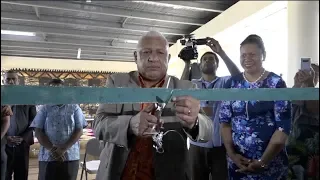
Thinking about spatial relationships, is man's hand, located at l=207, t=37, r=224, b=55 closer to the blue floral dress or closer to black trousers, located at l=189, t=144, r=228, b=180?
the blue floral dress

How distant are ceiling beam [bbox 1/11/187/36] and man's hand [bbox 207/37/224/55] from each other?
0.31ft

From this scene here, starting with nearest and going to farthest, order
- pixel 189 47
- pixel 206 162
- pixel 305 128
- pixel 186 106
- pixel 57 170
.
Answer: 1. pixel 186 106
2. pixel 305 128
3. pixel 189 47
4. pixel 206 162
5. pixel 57 170

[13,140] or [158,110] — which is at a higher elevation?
[158,110]

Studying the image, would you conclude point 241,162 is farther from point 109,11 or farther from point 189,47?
point 109,11

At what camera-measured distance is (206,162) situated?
1341 mm

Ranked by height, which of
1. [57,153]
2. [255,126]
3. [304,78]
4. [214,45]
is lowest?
[57,153]

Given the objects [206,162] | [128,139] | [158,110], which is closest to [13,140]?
[128,139]

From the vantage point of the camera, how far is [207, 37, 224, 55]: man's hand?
779 mm

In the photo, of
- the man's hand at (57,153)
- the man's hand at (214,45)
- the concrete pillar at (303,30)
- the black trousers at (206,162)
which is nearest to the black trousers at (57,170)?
the man's hand at (57,153)

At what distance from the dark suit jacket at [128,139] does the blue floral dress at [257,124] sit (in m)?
0.16

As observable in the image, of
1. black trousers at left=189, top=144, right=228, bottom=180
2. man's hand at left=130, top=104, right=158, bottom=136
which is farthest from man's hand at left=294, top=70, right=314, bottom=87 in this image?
black trousers at left=189, top=144, right=228, bottom=180

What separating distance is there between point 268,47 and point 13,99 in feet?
2.06

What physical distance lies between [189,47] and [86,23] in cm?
30

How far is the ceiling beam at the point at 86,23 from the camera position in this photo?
54cm
